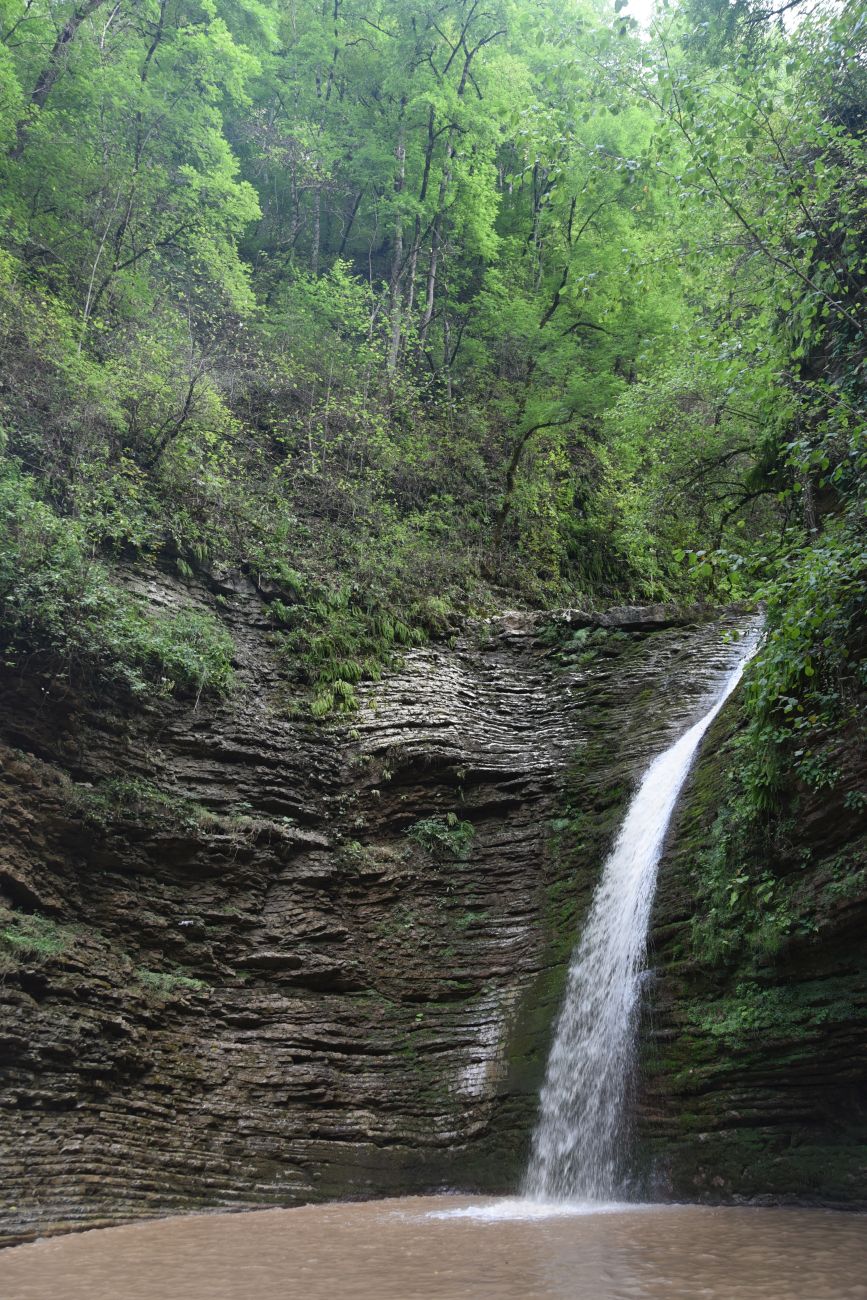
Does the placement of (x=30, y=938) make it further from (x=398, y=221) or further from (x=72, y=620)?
(x=398, y=221)

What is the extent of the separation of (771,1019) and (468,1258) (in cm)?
322

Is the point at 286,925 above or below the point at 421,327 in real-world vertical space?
below

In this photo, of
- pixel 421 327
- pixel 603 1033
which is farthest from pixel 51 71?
pixel 603 1033

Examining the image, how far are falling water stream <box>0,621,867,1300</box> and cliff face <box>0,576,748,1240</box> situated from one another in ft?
1.67

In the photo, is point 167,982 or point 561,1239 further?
point 167,982

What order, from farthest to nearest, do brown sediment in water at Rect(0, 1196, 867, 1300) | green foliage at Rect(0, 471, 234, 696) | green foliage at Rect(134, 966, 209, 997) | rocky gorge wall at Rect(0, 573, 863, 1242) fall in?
green foliage at Rect(0, 471, 234, 696) → green foliage at Rect(134, 966, 209, 997) → rocky gorge wall at Rect(0, 573, 863, 1242) → brown sediment in water at Rect(0, 1196, 867, 1300)

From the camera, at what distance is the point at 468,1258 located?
4875 mm

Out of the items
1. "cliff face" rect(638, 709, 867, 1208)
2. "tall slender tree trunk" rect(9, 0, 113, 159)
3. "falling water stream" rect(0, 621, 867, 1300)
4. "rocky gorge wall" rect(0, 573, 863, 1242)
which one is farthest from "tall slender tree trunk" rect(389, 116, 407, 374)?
"cliff face" rect(638, 709, 867, 1208)

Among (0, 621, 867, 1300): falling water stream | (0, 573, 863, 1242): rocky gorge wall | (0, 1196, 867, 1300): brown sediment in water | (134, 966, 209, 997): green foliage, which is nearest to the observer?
(0, 1196, 867, 1300): brown sediment in water

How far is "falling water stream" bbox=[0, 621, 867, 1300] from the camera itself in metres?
4.13

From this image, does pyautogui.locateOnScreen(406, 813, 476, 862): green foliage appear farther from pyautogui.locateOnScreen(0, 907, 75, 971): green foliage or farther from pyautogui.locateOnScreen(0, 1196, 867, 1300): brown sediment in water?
pyautogui.locateOnScreen(0, 1196, 867, 1300): brown sediment in water

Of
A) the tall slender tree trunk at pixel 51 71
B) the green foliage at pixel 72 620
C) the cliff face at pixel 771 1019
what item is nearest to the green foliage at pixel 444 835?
the green foliage at pixel 72 620

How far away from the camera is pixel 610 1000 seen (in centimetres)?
822

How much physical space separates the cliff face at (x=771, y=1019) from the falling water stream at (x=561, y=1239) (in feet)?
1.14
